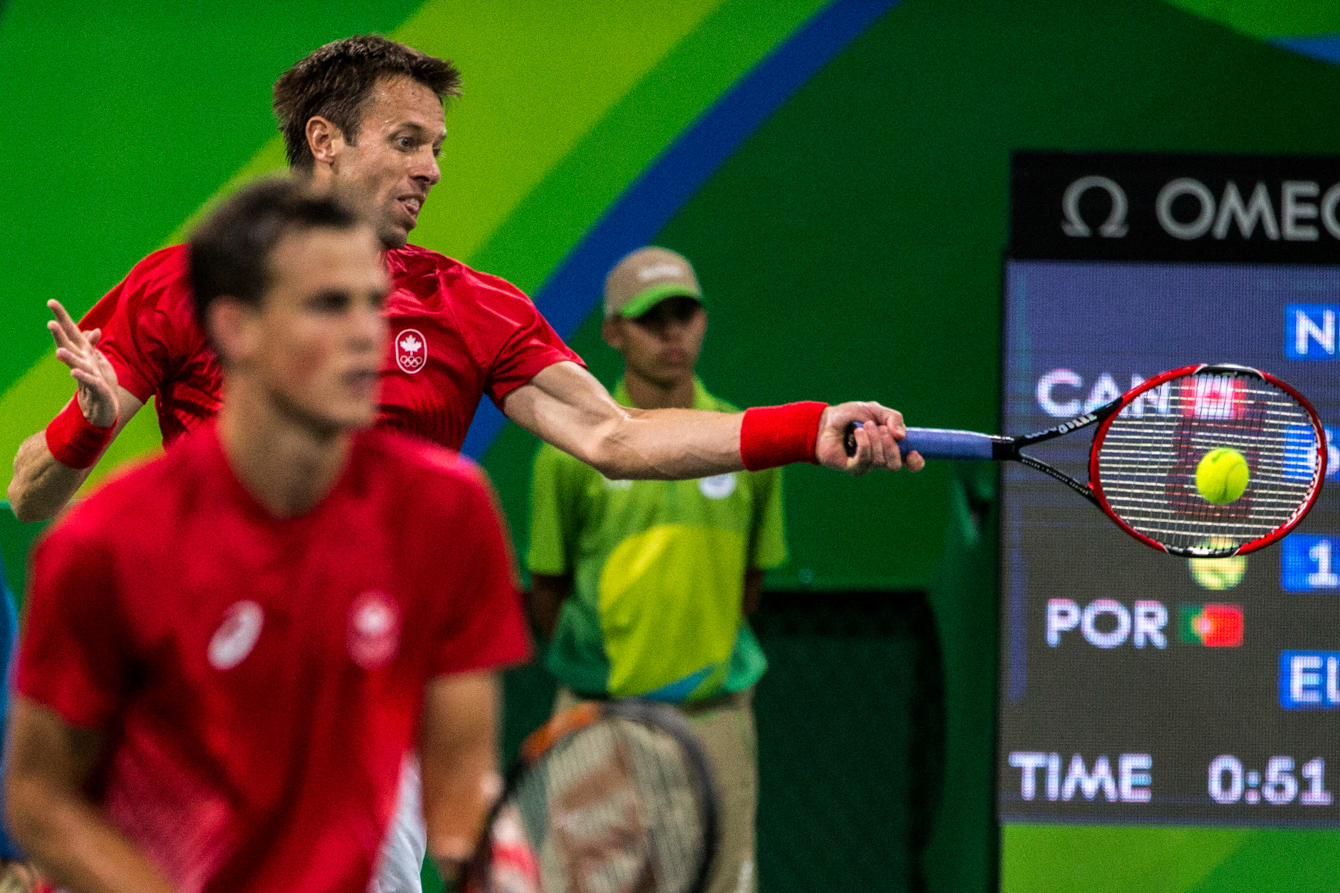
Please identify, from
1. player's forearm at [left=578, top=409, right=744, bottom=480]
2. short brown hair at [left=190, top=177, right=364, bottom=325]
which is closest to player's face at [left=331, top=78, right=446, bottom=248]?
player's forearm at [left=578, top=409, right=744, bottom=480]

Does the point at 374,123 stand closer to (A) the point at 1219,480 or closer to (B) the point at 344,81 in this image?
(B) the point at 344,81

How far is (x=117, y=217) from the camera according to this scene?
17.3 ft

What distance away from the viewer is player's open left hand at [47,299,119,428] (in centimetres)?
308

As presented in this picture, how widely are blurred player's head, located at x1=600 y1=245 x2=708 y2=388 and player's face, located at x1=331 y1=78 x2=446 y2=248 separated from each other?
1.43 meters

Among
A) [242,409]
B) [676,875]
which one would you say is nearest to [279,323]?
[242,409]

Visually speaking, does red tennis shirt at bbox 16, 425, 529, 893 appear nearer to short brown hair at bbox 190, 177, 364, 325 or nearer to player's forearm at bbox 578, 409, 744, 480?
short brown hair at bbox 190, 177, 364, 325

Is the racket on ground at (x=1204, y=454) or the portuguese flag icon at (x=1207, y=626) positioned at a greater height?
the racket on ground at (x=1204, y=454)

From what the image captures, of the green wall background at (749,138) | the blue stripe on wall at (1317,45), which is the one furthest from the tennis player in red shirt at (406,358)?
the blue stripe on wall at (1317,45)

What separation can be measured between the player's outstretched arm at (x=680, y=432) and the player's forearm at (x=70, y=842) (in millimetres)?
1406

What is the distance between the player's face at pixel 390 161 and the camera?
341cm

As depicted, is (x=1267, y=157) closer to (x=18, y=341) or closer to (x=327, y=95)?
(x=327, y=95)

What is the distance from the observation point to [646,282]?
4.87 metres

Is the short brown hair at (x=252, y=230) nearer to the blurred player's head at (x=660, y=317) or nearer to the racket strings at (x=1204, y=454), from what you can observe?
the racket strings at (x=1204, y=454)

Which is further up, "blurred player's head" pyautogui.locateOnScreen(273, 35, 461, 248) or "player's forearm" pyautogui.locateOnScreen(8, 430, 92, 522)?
"blurred player's head" pyautogui.locateOnScreen(273, 35, 461, 248)
